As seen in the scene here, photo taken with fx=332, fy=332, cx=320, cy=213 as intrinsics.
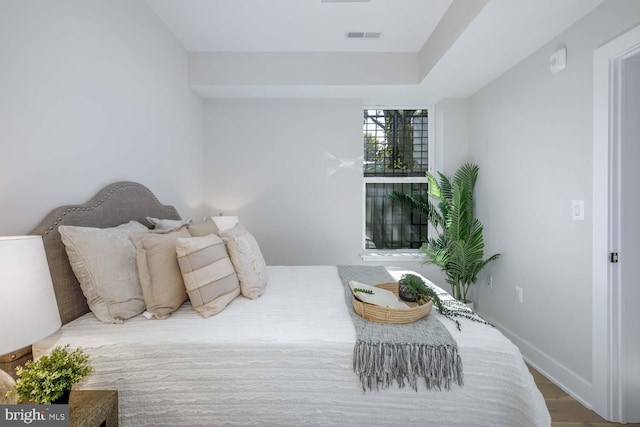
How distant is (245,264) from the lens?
1934 millimetres

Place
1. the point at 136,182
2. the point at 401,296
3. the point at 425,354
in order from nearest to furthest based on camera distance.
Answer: the point at 425,354
the point at 401,296
the point at 136,182

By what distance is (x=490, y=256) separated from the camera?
10.4 feet

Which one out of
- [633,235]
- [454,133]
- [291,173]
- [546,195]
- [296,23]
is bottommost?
[633,235]

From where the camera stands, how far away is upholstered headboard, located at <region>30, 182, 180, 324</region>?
Answer: 4.90ft

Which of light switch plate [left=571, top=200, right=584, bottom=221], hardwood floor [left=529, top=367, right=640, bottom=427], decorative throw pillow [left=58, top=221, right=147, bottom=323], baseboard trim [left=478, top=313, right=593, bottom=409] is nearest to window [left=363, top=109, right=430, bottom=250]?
baseboard trim [left=478, top=313, right=593, bottom=409]

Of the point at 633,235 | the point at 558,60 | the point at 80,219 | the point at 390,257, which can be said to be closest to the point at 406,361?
the point at 633,235

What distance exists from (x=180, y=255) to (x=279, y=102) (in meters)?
2.44

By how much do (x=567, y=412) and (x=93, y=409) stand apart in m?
2.41

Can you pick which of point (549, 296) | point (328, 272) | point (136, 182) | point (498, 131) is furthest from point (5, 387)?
point (498, 131)

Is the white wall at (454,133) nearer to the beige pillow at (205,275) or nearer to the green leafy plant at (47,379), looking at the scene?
the beige pillow at (205,275)

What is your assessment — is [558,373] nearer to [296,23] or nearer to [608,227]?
[608,227]

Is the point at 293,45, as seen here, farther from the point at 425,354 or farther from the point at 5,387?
the point at 5,387

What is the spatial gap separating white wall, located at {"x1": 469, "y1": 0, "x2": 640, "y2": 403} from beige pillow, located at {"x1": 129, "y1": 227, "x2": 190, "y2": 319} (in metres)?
2.40

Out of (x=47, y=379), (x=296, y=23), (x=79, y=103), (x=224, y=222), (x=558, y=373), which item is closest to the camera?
(x=47, y=379)
